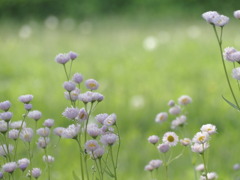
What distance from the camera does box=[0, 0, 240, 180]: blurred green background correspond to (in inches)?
115

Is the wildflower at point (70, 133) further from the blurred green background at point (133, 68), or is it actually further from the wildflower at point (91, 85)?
the blurred green background at point (133, 68)

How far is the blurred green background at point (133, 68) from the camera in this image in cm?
291

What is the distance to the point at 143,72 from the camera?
4598 millimetres

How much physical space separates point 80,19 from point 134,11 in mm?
969

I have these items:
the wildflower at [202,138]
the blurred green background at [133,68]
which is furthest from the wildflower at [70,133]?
the blurred green background at [133,68]

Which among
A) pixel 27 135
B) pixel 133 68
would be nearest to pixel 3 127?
pixel 27 135

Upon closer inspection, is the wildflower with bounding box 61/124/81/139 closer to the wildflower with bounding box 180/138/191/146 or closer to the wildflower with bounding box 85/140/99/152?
the wildflower with bounding box 85/140/99/152

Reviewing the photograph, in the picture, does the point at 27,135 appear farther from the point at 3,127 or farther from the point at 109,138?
the point at 109,138

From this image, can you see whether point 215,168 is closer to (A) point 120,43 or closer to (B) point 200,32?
(A) point 120,43

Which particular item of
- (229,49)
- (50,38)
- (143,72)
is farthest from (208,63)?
(229,49)

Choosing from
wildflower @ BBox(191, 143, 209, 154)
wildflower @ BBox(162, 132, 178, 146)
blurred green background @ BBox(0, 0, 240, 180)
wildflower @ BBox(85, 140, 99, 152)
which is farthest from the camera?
blurred green background @ BBox(0, 0, 240, 180)

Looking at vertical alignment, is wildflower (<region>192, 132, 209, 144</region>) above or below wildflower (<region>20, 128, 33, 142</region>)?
below

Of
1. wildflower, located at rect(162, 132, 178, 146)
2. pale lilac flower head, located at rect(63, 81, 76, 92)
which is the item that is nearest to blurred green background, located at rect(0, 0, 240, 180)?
wildflower, located at rect(162, 132, 178, 146)

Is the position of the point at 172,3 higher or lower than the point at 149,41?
higher
